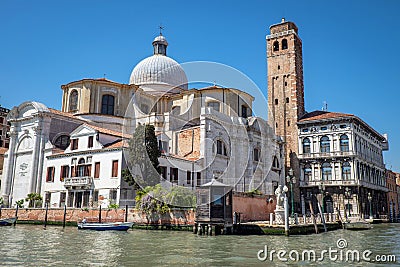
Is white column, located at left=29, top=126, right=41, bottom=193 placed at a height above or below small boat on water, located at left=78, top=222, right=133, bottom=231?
above

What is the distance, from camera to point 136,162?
945 inches

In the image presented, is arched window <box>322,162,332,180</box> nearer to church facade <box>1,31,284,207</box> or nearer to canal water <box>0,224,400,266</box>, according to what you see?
church facade <box>1,31,284,207</box>

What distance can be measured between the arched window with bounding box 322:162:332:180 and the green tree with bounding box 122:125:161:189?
69.8 ft

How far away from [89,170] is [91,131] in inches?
109

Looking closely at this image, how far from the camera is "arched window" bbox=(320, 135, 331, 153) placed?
3988cm

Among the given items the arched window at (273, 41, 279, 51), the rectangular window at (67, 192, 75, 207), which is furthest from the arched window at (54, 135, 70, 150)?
the arched window at (273, 41, 279, 51)

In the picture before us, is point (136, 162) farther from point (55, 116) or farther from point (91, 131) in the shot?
point (55, 116)

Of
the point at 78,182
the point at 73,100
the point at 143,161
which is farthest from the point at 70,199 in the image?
the point at 73,100

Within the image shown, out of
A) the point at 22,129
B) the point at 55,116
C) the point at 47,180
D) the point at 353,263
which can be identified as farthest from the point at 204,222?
the point at 22,129

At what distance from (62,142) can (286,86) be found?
2379cm

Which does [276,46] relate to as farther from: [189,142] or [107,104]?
[107,104]

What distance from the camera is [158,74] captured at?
38.8 metres

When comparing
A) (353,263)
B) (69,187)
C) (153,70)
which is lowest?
(353,263)

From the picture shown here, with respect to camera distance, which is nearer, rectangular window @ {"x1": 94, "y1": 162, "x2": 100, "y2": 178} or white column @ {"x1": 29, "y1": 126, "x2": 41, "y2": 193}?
rectangular window @ {"x1": 94, "y1": 162, "x2": 100, "y2": 178}
